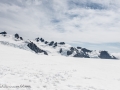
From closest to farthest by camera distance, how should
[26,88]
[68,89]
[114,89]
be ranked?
[26,88], [68,89], [114,89]

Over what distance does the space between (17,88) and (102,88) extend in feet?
21.7

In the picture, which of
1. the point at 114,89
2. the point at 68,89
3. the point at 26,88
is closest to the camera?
the point at 26,88

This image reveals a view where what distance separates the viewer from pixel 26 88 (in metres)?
9.98

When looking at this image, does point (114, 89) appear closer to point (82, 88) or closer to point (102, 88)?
point (102, 88)

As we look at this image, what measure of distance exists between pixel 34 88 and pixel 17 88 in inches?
46.2

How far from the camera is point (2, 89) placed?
920 cm

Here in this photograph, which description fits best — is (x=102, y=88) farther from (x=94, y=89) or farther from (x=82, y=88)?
(x=82, y=88)

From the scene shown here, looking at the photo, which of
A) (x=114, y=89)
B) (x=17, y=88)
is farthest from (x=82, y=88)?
(x=17, y=88)

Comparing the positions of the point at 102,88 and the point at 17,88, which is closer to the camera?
the point at 17,88

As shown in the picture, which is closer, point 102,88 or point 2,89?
point 2,89

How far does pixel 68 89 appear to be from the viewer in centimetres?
1062

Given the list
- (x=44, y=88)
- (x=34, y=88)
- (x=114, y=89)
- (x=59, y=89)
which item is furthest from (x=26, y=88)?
(x=114, y=89)

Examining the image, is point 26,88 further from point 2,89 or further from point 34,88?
point 2,89

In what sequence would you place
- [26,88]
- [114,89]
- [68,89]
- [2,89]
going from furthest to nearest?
[114,89] → [68,89] → [26,88] → [2,89]
